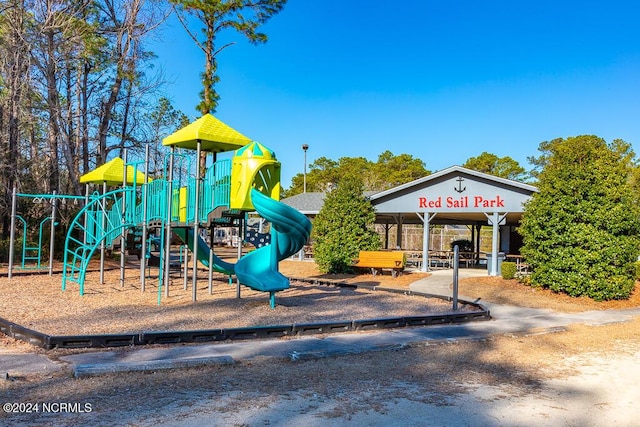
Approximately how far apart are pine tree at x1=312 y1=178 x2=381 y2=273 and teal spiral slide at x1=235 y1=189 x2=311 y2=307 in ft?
28.6

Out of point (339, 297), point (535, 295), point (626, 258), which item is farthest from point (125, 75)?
point (626, 258)

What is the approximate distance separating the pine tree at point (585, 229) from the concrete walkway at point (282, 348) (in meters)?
2.50

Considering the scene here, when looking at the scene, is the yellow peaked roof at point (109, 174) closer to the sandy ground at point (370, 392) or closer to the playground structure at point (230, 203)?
the playground structure at point (230, 203)

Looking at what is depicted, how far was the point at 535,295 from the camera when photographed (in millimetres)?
14633

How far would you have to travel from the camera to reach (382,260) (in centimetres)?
1930

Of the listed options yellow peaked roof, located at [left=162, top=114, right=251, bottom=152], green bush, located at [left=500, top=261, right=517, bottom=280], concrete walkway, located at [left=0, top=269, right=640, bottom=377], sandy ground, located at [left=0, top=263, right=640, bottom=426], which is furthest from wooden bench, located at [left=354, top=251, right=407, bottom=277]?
sandy ground, located at [left=0, top=263, right=640, bottom=426]

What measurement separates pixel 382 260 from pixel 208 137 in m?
9.63

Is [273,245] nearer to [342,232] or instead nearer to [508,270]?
[342,232]

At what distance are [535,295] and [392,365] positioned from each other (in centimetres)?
920

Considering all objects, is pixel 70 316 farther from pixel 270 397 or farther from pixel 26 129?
pixel 26 129

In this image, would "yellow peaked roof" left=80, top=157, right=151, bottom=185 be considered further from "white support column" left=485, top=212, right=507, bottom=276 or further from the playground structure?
"white support column" left=485, top=212, right=507, bottom=276

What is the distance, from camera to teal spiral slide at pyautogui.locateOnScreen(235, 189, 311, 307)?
10477 mm

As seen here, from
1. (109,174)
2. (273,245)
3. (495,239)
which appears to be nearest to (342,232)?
(495,239)

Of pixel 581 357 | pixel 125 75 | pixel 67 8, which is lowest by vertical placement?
pixel 581 357
